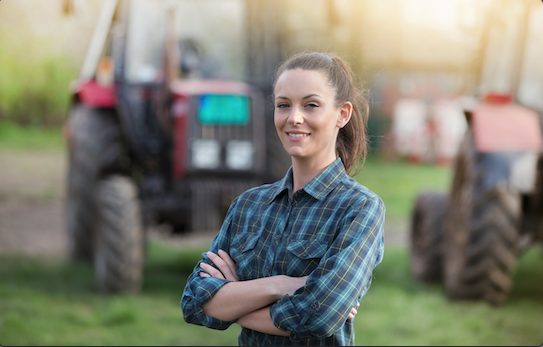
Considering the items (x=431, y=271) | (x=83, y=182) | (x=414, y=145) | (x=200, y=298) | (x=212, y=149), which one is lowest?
(x=414, y=145)

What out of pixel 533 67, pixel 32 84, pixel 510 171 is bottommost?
pixel 32 84

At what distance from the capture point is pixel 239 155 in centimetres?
465

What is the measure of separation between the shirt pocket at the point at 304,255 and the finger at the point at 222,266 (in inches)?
6.4

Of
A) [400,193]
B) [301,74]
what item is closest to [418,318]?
[301,74]

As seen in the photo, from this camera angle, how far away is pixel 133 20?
4844mm

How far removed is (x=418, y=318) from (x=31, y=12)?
13951mm

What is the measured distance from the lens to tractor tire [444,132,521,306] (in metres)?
3.91

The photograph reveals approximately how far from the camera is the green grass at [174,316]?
151 inches

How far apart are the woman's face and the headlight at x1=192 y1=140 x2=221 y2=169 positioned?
10.5 ft

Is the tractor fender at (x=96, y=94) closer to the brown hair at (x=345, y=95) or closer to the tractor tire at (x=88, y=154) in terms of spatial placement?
the tractor tire at (x=88, y=154)

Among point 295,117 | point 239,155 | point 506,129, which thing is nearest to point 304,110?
point 295,117

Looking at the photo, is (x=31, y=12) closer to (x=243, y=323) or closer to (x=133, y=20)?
(x=133, y=20)

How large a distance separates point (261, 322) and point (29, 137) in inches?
576

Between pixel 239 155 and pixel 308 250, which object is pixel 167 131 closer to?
pixel 239 155
